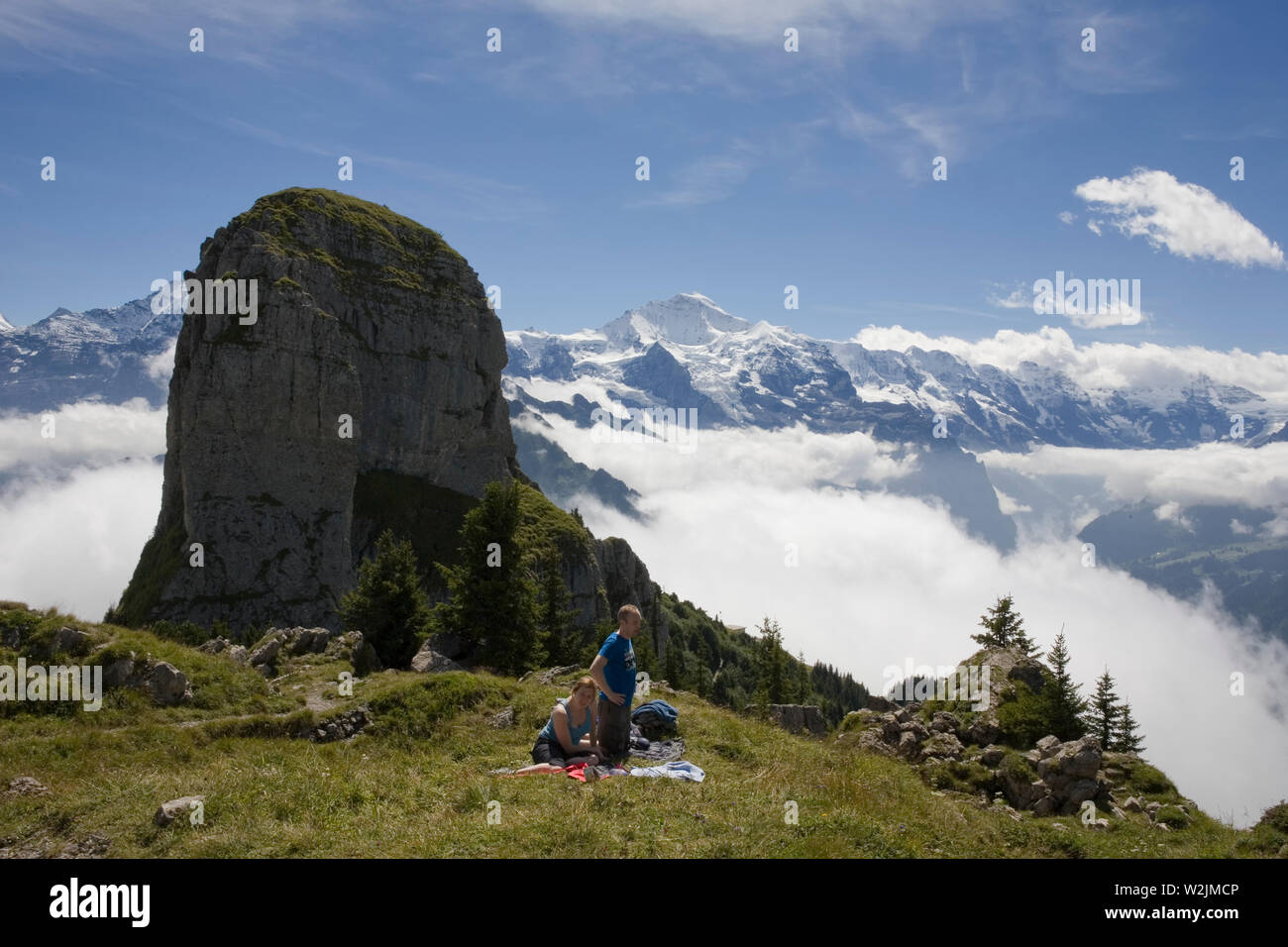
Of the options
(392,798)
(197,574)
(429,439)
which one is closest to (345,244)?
(429,439)

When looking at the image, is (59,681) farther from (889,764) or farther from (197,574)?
(197,574)

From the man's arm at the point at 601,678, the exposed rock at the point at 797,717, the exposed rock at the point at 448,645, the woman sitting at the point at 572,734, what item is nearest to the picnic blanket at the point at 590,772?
the woman sitting at the point at 572,734

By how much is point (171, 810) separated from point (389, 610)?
24.1m

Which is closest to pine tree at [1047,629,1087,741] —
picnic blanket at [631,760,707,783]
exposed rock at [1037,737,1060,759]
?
exposed rock at [1037,737,1060,759]

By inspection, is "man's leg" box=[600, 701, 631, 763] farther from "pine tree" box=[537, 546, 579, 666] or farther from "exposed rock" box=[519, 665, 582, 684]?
"pine tree" box=[537, 546, 579, 666]

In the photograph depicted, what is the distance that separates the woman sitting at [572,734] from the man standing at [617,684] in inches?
11.0

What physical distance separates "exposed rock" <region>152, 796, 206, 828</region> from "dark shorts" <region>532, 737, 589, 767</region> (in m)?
6.86

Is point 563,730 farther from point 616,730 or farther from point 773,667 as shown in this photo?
point 773,667

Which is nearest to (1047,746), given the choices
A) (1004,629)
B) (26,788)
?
(26,788)

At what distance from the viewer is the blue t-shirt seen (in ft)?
55.3

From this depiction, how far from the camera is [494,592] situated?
122ft

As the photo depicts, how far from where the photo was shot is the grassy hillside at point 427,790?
1141 cm

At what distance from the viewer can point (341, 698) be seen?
23688 millimetres

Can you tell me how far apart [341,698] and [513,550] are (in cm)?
1658
